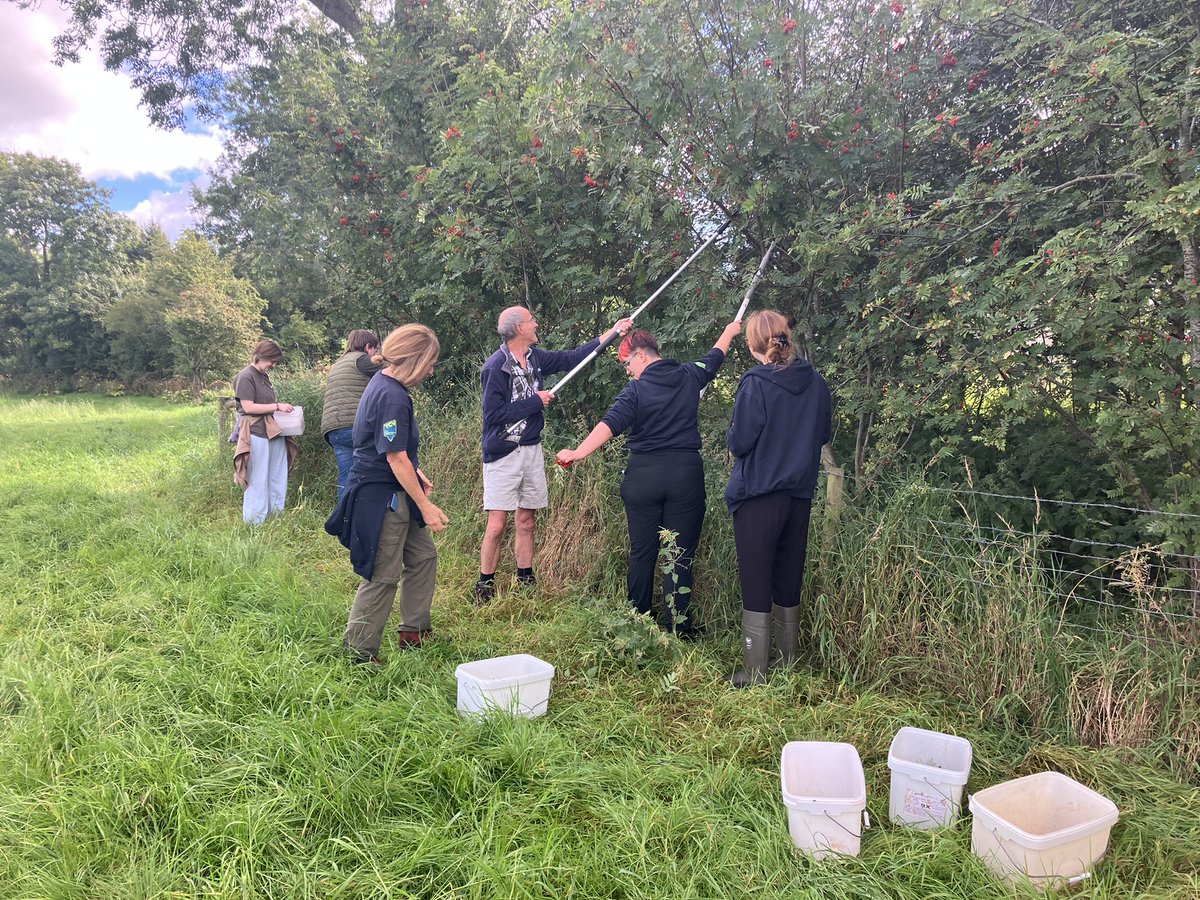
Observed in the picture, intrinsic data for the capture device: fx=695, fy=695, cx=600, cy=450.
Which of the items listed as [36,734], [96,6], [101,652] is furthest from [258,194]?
[36,734]

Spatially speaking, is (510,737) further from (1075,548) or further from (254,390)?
(254,390)

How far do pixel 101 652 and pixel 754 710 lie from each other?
10.9 ft

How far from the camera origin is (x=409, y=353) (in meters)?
3.45

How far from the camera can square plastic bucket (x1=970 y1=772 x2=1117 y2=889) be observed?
2.07 metres

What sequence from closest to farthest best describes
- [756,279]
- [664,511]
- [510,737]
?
[510,737]
[664,511]
[756,279]

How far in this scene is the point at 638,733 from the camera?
2.99 meters

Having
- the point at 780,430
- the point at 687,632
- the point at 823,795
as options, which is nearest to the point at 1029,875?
the point at 823,795

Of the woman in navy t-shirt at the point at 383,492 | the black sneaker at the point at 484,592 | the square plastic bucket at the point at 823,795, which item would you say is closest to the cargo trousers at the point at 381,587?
the woman in navy t-shirt at the point at 383,492

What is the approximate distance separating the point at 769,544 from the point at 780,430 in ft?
1.80

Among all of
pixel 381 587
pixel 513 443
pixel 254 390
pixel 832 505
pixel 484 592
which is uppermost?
pixel 254 390

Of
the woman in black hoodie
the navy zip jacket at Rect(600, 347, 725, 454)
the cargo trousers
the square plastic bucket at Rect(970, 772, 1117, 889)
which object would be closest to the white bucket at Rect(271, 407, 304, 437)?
the cargo trousers

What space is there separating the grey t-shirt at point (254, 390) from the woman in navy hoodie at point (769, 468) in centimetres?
454

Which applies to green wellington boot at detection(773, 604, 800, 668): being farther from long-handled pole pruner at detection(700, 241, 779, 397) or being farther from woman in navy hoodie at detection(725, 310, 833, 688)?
long-handled pole pruner at detection(700, 241, 779, 397)

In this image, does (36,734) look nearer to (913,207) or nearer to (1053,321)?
(1053,321)
